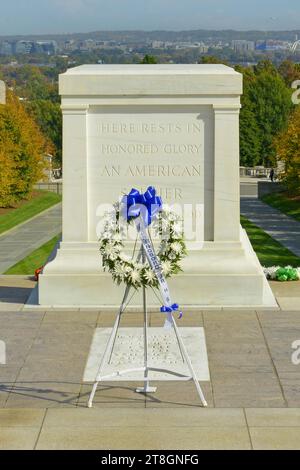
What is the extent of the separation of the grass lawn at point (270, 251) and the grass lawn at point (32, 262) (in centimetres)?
560

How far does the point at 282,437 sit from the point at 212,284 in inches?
202

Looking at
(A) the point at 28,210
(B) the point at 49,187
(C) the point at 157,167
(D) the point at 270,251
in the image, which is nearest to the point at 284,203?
(A) the point at 28,210

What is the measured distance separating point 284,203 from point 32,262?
77.1 ft

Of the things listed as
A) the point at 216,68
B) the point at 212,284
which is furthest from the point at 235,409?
the point at 216,68

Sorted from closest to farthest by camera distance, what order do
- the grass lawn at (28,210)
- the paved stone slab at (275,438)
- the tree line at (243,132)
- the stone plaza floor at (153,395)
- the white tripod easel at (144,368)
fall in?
the paved stone slab at (275,438) < the stone plaza floor at (153,395) < the white tripod easel at (144,368) < the grass lawn at (28,210) < the tree line at (243,132)

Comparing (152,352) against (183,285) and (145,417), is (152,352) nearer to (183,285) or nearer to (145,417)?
(145,417)

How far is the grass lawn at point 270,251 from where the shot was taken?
23.4 metres

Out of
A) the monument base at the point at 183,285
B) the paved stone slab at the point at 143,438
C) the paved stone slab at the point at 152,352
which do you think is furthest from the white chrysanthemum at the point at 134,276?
the monument base at the point at 183,285

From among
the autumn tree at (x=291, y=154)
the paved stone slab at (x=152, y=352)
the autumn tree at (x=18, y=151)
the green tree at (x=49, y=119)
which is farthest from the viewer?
the green tree at (x=49, y=119)

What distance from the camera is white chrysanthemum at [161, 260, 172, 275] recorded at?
10055mm

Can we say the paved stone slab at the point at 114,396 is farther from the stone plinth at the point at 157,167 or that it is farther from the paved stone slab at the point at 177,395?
Answer: the stone plinth at the point at 157,167

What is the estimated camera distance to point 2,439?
9.01m

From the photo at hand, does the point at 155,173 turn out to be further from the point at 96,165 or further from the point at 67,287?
the point at 67,287

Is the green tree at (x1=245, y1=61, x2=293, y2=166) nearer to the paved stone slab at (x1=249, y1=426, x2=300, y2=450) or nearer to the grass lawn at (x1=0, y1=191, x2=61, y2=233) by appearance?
the grass lawn at (x1=0, y1=191, x2=61, y2=233)
